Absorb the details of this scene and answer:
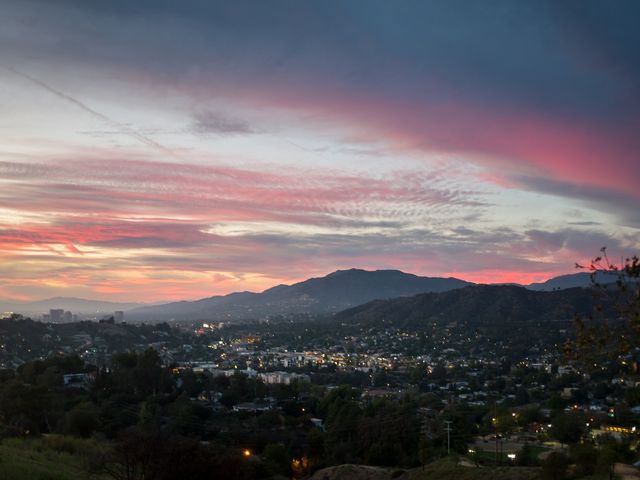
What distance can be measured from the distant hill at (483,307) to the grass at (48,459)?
7215 cm

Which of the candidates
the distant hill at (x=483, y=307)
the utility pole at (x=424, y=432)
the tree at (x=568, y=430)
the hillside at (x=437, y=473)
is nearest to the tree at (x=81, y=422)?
the hillside at (x=437, y=473)

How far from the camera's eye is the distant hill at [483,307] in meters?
96.0

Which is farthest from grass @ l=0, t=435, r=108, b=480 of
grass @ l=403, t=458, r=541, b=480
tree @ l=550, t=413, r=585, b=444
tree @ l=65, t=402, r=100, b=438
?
tree @ l=550, t=413, r=585, b=444

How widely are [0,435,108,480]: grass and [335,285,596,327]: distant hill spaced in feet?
237

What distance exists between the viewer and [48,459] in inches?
692

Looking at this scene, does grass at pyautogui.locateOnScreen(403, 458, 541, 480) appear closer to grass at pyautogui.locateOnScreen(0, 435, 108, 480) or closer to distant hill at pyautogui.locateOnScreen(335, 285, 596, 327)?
grass at pyautogui.locateOnScreen(0, 435, 108, 480)

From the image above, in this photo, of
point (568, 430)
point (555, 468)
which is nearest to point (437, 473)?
point (555, 468)

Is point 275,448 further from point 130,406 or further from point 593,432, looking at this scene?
point 593,432

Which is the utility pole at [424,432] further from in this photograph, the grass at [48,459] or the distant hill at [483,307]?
the distant hill at [483,307]

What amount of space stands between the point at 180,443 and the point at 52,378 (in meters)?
29.0

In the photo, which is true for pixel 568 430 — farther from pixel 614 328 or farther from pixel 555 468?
pixel 614 328

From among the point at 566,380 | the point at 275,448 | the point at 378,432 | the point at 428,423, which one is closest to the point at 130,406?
the point at 275,448

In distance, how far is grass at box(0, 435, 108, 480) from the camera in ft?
44.9

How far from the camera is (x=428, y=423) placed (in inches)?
1467
